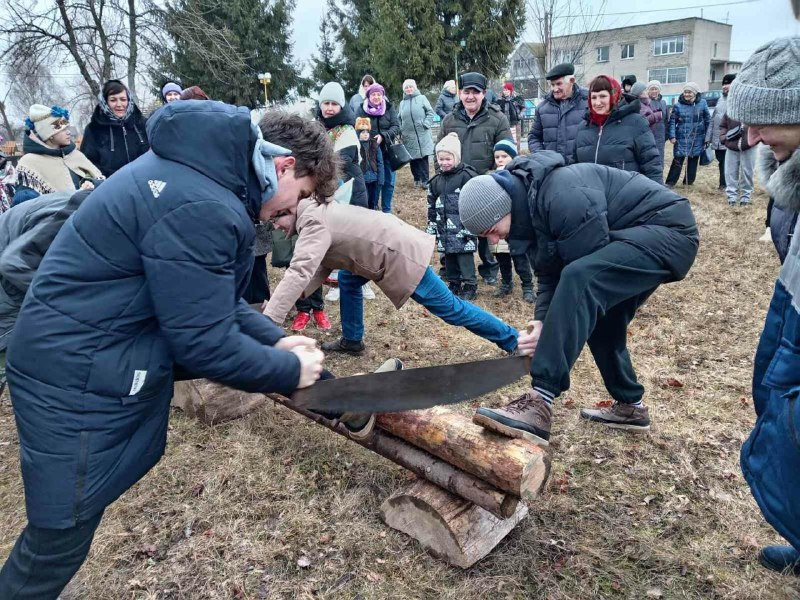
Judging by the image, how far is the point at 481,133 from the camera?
23.5 ft

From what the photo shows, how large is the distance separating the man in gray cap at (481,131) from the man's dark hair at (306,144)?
4814 millimetres

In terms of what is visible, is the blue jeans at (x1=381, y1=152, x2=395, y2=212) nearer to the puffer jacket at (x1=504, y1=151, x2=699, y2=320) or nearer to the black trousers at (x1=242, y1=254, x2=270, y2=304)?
the black trousers at (x1=242, y1=254, x2=270, y2=304)

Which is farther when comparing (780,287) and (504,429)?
(504,429)

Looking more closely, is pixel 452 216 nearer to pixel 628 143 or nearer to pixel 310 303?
pixel 310 303

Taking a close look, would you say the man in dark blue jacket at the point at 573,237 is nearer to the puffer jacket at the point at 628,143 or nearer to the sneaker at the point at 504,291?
the puffer jacket at the point at 628,143

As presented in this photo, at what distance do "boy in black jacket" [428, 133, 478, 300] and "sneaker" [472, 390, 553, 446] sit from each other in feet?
11.7

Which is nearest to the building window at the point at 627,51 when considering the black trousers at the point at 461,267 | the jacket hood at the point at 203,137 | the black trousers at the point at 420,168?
the black trousers at the point at 420,168

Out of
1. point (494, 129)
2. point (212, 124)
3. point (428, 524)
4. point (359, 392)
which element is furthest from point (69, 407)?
point (494, 129)

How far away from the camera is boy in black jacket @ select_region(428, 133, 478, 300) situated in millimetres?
6414

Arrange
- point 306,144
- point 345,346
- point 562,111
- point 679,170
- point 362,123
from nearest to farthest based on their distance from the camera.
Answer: point 306,144 < point 345,346 < point 562,111 < point 362,123 < point 679,170

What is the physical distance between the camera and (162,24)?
17.2 m

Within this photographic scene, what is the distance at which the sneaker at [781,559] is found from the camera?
8.78ft

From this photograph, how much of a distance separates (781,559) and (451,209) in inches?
177

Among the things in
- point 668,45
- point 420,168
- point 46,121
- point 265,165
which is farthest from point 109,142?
point 668,45
